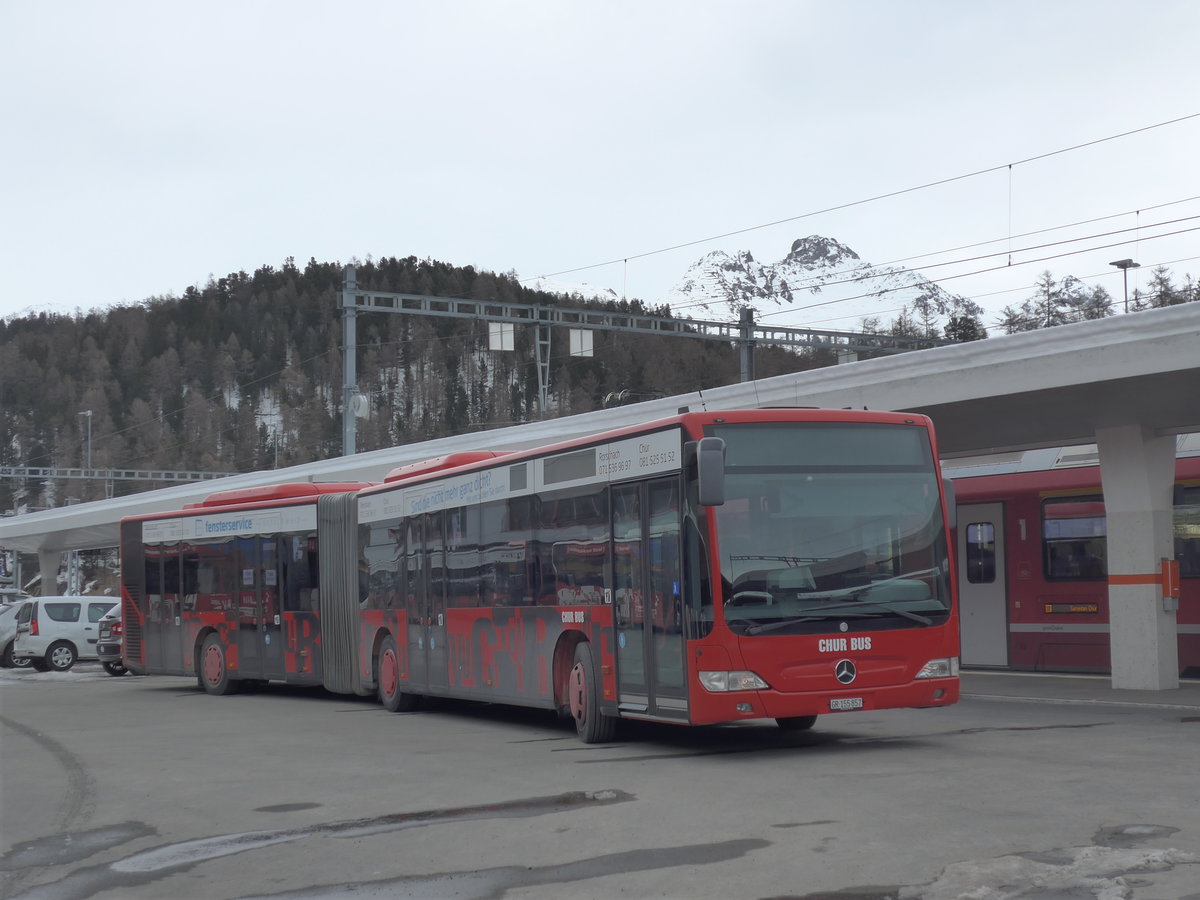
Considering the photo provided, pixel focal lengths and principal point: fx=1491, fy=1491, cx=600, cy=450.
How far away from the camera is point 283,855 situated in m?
8.27

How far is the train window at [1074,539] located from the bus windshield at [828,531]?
9.86 m

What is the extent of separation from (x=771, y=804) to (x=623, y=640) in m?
3.77

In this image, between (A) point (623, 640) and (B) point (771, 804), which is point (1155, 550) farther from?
(B) point (771, 804)

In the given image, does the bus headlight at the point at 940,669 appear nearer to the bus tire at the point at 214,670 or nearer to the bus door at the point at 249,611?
the bus door at the point at 249,611

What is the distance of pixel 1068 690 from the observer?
63.5 ft

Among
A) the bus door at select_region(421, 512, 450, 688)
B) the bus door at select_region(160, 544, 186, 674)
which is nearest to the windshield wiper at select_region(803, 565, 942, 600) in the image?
the bus door at select_region(421, 512, 450, 688)

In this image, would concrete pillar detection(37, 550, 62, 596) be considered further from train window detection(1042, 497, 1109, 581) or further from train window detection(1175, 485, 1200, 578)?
train window detection(1175, 485, 1200, 578)

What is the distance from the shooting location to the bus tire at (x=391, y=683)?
18.4 meters

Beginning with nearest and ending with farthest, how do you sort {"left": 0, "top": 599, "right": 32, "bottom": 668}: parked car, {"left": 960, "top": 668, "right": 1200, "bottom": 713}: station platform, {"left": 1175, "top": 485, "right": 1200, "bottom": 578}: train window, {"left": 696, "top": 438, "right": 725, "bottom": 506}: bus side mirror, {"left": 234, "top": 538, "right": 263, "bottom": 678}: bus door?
{"left": 696, "top": 438, "right": 725, "bottom": 506}: bus side mirror, {"left": 960, "top": 668, "right": 1200, "bottom": 713}: station platform, {"left": 1175, "top": 485, "right": 1200, "bottom": 578}: train window, {"left": 234, "top": 538, "right": 263, "bottom": 678}: bus door, {"left": 0, "top": 599, "right": 32, "bottom": 668}: parked car

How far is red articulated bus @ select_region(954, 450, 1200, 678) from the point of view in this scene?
2080 cm

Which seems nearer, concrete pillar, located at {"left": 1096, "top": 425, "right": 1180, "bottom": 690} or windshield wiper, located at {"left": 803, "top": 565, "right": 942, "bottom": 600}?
windshield wiper, located at {"left": 803, "top": 565, "right": 942, "bottom": 600}

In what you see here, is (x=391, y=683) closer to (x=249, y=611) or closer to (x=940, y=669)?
(x=249, y=611)

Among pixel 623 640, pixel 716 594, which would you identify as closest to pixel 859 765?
pixel 716 594

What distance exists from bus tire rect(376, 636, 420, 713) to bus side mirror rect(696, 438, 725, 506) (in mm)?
7987
